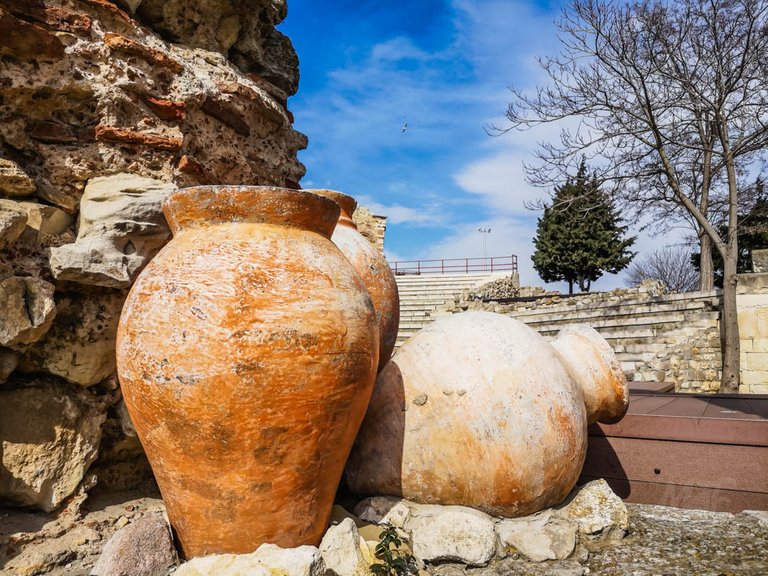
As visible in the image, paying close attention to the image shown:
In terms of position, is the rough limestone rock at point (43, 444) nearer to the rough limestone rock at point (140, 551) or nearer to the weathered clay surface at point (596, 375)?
the rough limestone rock at point (140, 551)

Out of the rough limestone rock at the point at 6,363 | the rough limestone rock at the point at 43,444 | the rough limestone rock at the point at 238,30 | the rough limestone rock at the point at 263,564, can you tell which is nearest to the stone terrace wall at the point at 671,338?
the rough limestone rock at the point at 238,30

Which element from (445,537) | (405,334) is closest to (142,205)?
(445,537)

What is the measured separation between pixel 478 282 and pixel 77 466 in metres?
19.3

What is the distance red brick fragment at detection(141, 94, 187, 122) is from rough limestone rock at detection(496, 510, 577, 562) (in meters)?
2.53

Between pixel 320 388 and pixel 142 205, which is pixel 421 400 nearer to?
pixel 320 388

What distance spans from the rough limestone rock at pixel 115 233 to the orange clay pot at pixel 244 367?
1.40ft


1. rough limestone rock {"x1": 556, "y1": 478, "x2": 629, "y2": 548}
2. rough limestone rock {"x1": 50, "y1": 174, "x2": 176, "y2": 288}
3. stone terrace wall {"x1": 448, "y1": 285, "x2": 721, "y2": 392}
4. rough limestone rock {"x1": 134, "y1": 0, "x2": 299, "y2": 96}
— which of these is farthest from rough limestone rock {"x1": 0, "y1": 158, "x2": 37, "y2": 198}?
stone terrace wall {"x1": 448, "y1": 285, "x2": 721, "y2": 392}

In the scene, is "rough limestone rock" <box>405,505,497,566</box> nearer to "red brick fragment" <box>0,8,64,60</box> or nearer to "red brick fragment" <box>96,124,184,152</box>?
"red brick fragment" <box>96,124,184,152</box>

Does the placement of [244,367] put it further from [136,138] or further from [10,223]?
[136,138]

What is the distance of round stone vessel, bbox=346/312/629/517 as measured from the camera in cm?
223

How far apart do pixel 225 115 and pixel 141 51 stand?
1.68ft

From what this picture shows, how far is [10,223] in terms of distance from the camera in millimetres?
1951

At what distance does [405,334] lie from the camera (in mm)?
12289

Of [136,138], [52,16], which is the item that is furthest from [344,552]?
[52,16]
